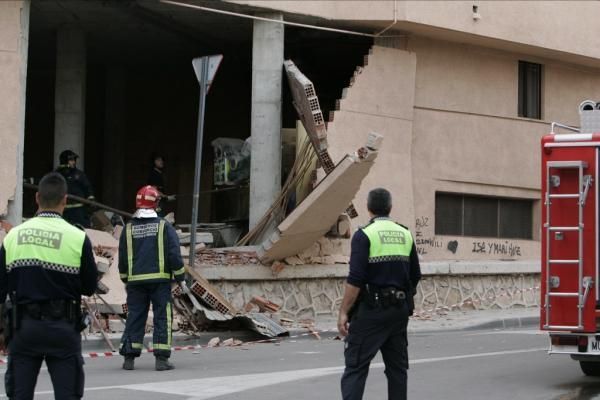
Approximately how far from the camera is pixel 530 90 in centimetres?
2286

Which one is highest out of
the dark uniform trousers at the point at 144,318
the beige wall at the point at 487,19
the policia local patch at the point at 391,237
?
the beige wall at the point at 487,19

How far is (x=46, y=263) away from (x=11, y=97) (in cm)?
1041

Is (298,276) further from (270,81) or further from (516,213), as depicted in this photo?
(516,213)

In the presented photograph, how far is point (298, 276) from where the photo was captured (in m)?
18.0

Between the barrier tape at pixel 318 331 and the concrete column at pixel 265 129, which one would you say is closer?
the barrier tape at pixel 318 331

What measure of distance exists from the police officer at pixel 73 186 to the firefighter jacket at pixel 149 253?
6371 millimetres

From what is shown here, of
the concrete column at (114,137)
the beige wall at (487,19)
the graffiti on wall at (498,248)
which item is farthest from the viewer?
the concrete column at (114,137)

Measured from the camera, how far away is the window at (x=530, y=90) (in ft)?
74.3

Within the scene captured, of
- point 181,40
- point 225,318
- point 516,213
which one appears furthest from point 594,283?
point 181,40

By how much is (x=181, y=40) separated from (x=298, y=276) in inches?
275

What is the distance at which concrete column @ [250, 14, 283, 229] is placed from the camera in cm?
1878

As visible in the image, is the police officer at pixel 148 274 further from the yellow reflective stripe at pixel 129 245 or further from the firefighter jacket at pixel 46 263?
the firefighter jacket at pixel 46 263

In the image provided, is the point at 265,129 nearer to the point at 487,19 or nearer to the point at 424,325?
the point at 424,325

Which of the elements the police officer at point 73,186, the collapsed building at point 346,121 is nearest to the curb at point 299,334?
the collapsed building at point 346,121
